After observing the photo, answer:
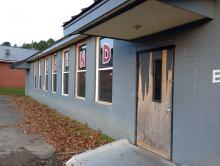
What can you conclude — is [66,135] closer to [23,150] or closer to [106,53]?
[23,150]

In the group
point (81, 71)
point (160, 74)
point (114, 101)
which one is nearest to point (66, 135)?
point (114, 101)

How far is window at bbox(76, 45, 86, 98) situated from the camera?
9391 mm

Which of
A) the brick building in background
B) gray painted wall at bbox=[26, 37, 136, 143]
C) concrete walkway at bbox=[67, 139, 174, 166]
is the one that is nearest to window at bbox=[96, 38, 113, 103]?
gray painted wall at bbox=[26, 37, 136, 143]

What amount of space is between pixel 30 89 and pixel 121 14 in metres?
18.7

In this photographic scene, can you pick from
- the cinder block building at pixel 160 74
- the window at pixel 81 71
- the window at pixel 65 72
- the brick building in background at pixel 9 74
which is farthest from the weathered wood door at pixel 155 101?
the brick building in background at pixel 9 74

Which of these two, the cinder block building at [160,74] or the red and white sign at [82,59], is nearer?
the cinder block building at [160,74]

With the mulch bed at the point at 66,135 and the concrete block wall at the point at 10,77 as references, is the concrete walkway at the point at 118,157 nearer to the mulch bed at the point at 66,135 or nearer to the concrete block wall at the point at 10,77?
the mulch bed at the point at 66,135

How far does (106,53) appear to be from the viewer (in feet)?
24.7

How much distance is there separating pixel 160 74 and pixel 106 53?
9.05 feet

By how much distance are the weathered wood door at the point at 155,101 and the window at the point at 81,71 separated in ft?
13.0

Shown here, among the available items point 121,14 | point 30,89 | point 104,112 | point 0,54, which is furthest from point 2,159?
point 0,54

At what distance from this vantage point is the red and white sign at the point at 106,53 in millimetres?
7375

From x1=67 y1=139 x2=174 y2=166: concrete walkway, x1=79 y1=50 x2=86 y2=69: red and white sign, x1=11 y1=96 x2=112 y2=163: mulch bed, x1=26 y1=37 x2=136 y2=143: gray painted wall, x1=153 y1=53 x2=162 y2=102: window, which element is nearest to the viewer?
x1=67 y1=139 x2=174 y2=166: concrete walkway

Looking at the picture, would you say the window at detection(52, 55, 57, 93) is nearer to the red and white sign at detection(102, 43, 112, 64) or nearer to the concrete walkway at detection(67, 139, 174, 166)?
the red and white sign at detection(102, 43, 112, 64)
